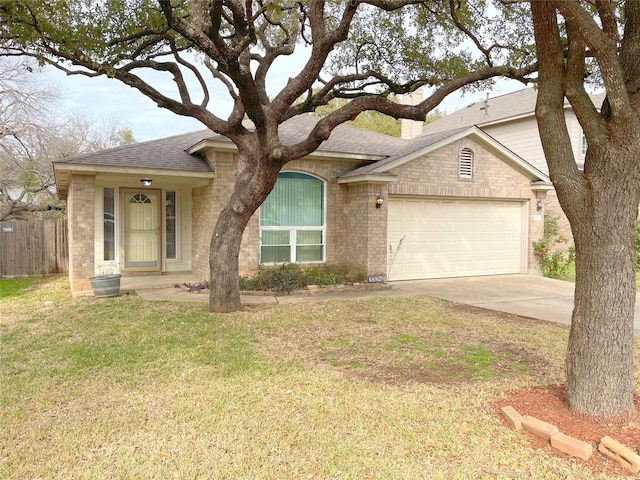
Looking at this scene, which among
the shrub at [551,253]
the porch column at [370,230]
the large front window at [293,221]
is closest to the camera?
the porch column at [370,230]

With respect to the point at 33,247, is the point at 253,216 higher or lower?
higher

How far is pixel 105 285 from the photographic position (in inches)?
388

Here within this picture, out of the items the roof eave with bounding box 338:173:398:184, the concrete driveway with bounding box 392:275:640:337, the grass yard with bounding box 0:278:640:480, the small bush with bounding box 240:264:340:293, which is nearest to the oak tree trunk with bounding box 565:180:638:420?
the grass yard with bounding box 0:278:640:480

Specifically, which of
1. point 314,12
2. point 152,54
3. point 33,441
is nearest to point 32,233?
point 152,54

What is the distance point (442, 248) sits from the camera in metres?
13.0

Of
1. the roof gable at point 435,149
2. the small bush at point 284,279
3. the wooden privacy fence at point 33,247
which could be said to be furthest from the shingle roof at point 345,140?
the wooden privacy fence at point 33,247

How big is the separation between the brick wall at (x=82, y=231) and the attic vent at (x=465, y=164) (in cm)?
918

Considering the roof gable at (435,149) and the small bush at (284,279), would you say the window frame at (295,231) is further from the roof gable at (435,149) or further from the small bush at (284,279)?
the roof gable at (435,149)

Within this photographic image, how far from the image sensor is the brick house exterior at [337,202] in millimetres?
10836

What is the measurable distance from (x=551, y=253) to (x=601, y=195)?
1131cm

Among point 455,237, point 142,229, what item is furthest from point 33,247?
point 455,237

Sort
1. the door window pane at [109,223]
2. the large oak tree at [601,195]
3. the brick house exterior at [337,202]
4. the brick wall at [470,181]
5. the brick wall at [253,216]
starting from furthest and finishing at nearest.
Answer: the door window pane at [109,223], the brick wall at [470,181], the brick wall at [253,216], the brick house exterior at [337,202], the large oak tree at [601,195]

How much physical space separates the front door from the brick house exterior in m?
0.03

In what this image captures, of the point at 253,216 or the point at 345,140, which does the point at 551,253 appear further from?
the point at 253,216
